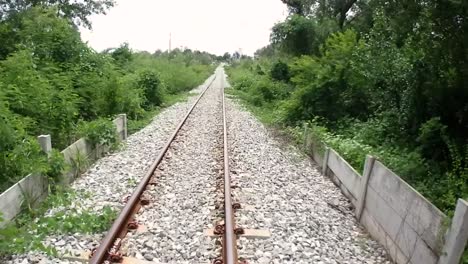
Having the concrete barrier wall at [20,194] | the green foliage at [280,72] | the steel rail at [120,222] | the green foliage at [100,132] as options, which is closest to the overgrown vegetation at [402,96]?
the steel rail at [120,222]

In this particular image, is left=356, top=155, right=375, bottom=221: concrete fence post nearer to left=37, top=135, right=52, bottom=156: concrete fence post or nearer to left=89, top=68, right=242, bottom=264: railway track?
left=89, top=68, right=242, bottom=264: railway track

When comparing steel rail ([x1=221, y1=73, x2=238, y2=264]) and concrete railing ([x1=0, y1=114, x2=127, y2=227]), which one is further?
concrete railing ([x1=0, y1=114, x2=127, y2=227])

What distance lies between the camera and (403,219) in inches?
177

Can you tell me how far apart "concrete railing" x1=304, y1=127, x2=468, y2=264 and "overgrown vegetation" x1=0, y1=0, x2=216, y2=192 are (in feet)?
14.8

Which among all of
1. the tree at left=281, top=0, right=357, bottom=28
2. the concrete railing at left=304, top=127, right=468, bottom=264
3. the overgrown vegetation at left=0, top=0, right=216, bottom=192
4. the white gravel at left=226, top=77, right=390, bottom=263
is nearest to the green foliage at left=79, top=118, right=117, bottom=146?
the overgrown vegetation at left=0, top=0, right=216, bottom=192

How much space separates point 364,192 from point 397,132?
→ 2503 millimetres

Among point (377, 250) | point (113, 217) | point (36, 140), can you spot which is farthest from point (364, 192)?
point (36, 140)

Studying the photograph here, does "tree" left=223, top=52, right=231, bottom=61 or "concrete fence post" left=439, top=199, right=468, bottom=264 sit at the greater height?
"tree" left=223, top=52, right=231, bottom=61

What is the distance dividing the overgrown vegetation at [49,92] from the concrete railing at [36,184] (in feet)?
0.51

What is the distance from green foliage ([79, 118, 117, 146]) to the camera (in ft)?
25.6

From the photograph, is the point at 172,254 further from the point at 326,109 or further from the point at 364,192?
the point at 326,109

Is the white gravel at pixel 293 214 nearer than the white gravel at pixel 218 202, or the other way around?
the white gravel at pixel 218 202

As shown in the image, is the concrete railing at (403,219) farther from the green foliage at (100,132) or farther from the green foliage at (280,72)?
the green foliage at (280,72)

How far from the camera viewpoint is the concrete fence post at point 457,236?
345 centimetres
